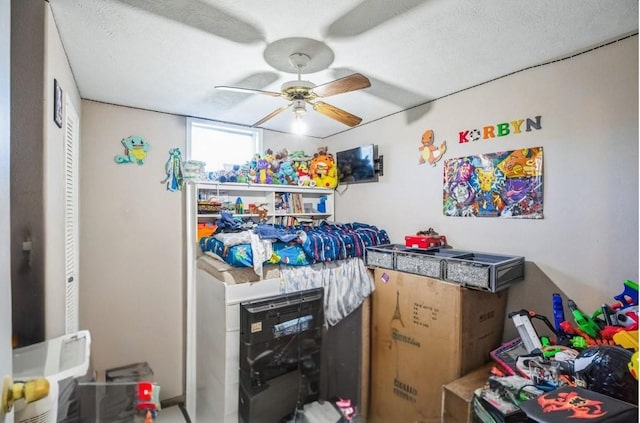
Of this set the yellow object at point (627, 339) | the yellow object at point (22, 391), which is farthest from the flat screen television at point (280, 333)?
the yellow object at point (627, 339)

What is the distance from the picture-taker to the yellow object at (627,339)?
1.22 m

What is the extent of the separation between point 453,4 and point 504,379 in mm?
1877

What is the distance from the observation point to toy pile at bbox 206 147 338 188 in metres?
2.95

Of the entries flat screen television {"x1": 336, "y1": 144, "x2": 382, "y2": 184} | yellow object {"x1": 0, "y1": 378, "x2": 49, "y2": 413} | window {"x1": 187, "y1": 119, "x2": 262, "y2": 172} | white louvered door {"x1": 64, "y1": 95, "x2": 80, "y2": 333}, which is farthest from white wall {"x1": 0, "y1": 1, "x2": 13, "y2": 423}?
flat screen television {"x1": 336, "y1": 144, "x2": 382, "y2": 184}

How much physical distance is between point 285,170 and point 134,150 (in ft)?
4.64

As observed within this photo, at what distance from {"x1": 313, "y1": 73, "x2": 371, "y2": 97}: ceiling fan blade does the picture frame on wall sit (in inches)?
51.0

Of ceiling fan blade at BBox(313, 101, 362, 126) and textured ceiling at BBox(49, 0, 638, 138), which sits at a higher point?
textured ceiling at BBox(49, 0, 638, 138)

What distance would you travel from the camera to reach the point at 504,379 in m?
1.57

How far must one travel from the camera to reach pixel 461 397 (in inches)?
66.9

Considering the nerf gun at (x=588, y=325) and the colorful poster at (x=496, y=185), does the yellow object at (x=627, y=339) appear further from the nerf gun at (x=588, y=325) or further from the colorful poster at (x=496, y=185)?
the colorful poster at (x=496, y=185)

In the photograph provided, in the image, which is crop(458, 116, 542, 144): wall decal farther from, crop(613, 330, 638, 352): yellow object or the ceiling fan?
crop(613, 330, 638, 352): yellow object

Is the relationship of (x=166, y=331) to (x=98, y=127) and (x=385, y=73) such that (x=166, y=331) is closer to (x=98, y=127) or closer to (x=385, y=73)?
(x=98, y=127)

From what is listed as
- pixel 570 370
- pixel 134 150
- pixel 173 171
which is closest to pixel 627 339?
pixel 570 370

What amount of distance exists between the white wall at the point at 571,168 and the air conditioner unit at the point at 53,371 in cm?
246
